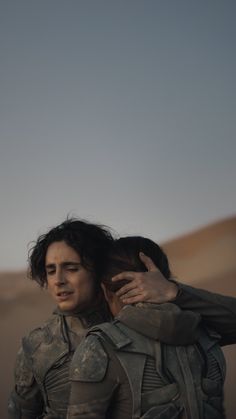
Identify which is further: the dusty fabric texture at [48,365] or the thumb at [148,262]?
the dusty fabric texture at [48,365]

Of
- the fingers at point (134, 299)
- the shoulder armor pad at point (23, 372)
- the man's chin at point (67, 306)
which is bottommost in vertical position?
the shoulder armor pad at point (23, 372)

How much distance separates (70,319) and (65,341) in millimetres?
111

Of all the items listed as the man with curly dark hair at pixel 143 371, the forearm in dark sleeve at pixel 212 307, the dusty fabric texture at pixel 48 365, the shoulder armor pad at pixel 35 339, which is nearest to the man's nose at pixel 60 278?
the dusty fabric texture at pixel 48 365

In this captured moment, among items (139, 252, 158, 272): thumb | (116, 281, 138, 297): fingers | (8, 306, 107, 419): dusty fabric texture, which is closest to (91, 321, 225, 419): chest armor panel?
(116, 281, 138, 297): fingers

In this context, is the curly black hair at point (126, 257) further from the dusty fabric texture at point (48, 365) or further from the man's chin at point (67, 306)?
the dusty fabric texture at point (48, 365)

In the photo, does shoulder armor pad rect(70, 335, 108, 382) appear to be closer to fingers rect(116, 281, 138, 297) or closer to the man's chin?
fingers rect(116, 281, 138, 297)

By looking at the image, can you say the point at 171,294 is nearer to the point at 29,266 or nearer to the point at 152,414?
the point at 152,414

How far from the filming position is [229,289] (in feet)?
30.2

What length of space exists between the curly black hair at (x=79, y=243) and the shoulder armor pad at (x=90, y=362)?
1.84ft

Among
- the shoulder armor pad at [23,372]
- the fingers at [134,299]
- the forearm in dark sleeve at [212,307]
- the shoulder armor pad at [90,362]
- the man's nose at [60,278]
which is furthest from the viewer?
the shoulder armor pad at [23,372]

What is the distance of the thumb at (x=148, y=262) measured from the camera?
6.65 ft

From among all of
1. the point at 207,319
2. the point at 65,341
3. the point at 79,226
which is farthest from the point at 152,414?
the point at 79,226

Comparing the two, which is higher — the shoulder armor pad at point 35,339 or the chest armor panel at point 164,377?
the shoulder armor pad at point 35,339

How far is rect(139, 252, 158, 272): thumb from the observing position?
6.65 ft
